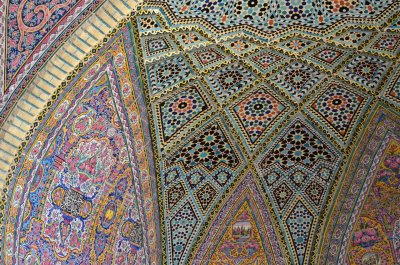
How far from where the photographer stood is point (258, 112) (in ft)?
37.0

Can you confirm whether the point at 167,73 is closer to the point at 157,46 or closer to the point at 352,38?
the point at 157,46

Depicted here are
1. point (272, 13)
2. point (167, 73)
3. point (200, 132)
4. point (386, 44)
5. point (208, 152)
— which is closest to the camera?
point (272, 13)

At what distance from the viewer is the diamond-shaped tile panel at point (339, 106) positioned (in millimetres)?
10953

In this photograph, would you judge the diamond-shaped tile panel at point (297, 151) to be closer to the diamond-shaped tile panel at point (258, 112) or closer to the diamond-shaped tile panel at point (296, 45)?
the diamond-shaped tile panel at point (258, 112)

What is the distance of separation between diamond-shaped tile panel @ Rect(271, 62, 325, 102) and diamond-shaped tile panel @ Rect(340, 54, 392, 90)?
1.21ft

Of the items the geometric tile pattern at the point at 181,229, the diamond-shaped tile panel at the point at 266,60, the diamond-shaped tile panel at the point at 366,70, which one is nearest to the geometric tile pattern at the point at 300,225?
the geometric tile pattern at the point at 181,229

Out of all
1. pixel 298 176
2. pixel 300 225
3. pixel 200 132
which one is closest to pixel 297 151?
pixel 298 176

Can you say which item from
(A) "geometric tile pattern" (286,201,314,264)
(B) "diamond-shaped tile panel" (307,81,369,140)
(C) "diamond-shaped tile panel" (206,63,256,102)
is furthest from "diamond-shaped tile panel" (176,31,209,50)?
(A) "geometric tile pattern" (286,201,314,264)

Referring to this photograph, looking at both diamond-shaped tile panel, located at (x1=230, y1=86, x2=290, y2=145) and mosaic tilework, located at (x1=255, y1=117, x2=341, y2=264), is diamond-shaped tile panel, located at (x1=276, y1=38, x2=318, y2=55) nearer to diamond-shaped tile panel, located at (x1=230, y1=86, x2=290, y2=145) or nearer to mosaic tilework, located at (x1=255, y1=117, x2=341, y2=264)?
A: diamond-shaped tile panel, located at (x1=230, y1=86, x2=290, y2=145)

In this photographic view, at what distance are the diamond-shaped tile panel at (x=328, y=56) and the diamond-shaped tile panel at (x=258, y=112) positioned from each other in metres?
0.78

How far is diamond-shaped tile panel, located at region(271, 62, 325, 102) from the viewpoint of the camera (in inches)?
423

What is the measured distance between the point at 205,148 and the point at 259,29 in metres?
2.04

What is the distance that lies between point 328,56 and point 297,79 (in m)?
0.54

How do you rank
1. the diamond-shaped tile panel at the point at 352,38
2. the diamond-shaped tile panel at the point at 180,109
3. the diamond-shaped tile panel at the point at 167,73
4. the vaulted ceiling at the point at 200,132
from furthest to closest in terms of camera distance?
the diamond-shaped tile panel at the point at 180,109
the diamond-shaped tile panel at the point at 167,73
the diamond-shaped tile panel at the point at 352,38
the vaulted ceiling at the point at 200,132
